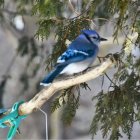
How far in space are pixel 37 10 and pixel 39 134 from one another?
160 inches

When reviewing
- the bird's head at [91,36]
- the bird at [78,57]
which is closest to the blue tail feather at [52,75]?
the bird at [78,57]

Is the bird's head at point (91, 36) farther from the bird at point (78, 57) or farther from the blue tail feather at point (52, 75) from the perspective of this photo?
the blue tail feather at point (52, 75)

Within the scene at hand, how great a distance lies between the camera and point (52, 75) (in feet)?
5.03

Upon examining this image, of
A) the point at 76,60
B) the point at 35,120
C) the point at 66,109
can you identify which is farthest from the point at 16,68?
the point at 76,60

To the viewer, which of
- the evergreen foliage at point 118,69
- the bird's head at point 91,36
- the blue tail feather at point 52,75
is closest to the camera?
the blue tail feather at point 52,75

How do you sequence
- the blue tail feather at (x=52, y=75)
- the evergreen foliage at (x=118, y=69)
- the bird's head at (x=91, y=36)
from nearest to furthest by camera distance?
the blue tail feather at (x=52, y=75) < the bird's head at (x=91, y=36) < the evergreen foliage at (x=118, y=69)

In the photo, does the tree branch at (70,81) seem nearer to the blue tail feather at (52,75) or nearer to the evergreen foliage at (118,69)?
the blue tail feather at (52,75)

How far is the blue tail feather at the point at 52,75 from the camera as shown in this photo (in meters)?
1.51

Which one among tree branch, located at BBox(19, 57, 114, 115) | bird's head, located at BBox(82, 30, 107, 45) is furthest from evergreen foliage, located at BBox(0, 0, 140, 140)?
tree branch, located at BBox(19, 57, 114, 115)

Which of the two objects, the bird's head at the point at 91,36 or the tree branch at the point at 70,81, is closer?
the tree branch at the point at 70,81

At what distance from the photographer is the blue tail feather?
1.51 m

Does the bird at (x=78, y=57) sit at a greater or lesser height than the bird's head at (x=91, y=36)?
lesser

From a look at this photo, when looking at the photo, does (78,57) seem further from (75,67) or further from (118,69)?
(118,69)

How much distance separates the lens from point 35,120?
5.70 meters
